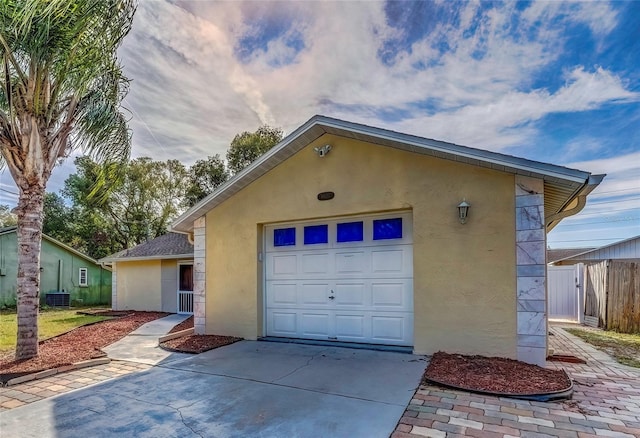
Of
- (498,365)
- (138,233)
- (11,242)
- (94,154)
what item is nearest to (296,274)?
(498,365)

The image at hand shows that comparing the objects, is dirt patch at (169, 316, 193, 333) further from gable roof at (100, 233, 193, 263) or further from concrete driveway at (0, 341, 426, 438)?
concrete driveway at (0, 341, 426, 438)

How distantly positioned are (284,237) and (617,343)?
8153 millimetres

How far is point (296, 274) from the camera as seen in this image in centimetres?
821

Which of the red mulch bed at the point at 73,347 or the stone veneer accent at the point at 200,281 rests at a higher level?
the stone veneer accent at the point at 200,281

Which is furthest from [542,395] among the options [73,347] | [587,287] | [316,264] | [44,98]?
[587,287]

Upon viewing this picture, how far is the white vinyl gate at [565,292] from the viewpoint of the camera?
12.3 m

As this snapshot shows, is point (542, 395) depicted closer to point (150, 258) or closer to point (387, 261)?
point (387, 261)

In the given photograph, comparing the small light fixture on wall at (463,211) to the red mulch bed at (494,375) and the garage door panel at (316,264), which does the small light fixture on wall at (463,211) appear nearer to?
the red mulch bed at (494,375)

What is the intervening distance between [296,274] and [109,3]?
21.4 feet

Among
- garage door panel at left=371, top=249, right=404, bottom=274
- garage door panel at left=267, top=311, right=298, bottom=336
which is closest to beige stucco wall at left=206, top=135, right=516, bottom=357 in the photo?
garage door panel at left=267, top=311, right=298, bottom=336

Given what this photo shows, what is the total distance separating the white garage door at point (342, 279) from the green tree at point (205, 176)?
16.2m

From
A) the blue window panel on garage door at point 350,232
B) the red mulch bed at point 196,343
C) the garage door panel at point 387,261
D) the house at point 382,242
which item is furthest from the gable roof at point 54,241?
the garage door panel at point 387,261

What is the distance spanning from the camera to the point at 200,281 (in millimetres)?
9016

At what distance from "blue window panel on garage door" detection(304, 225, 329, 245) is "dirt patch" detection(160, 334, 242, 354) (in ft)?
9.33
